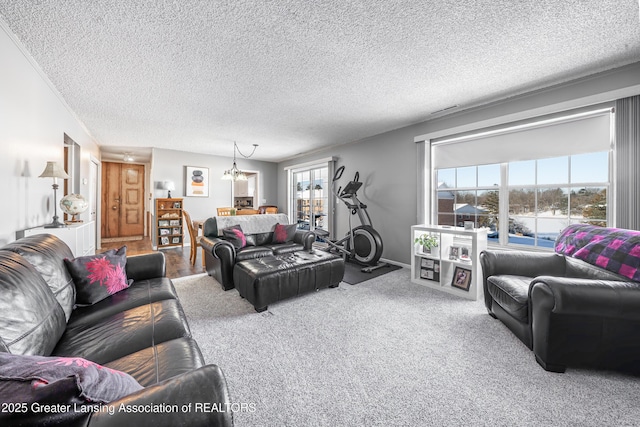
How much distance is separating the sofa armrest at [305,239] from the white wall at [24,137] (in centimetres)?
309

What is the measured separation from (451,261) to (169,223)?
6.02m

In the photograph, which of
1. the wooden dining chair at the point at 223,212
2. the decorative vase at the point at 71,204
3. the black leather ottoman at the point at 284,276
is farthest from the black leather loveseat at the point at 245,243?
the wooden dining chair at the point at 223,212

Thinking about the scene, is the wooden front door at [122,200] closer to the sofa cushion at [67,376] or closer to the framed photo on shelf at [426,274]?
the framed photo on shelf at [426,274]

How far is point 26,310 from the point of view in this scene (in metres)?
1.14

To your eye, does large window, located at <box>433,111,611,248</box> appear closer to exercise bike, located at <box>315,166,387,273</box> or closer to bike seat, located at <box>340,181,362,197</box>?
exercise bike, located at <box>315,166,387,273</box>

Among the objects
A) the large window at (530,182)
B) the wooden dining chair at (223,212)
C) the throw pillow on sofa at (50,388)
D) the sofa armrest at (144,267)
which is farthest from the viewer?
the wooden dining chair at (223,212)

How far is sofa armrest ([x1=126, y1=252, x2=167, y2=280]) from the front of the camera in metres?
2.23

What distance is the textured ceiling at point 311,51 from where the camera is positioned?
1736 millimetres

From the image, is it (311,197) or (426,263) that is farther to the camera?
(311,197)

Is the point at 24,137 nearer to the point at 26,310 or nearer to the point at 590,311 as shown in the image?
the point at 26,310

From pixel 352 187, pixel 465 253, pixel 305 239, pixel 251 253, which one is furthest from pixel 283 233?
pixel 465 253

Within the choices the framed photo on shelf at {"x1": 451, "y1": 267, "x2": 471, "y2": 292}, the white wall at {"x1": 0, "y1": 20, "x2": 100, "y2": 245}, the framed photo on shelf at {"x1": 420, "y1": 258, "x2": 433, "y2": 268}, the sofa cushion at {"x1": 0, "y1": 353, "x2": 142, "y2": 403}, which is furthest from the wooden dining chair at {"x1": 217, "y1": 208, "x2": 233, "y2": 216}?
the sofa cushion at {"x1": 0, "y1": 353, "x2": 142, "y2": 403}

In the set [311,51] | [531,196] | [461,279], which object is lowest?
[461,279]

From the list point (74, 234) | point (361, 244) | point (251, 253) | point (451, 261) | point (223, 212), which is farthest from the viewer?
point (223, 212)
